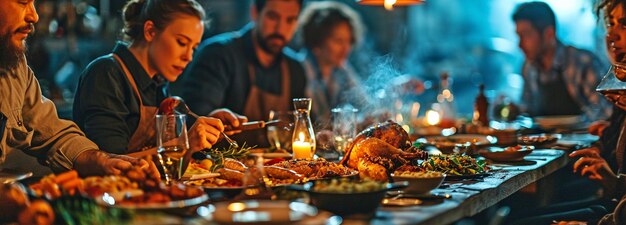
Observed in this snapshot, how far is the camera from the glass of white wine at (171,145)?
2943 mm

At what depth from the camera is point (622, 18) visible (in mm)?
4355

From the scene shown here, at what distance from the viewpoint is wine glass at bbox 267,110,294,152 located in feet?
14.1

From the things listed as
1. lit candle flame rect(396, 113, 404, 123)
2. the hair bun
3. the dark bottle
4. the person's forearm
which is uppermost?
the hair bun

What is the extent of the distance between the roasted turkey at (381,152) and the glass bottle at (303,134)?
0.39 meters

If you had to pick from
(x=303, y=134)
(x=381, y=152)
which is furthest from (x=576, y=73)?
(x=381, y=152)

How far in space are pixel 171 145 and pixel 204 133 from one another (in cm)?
64

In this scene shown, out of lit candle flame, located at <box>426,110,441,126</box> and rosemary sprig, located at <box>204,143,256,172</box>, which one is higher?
rosemary sprig, located at <box>204,143,256,172</box>

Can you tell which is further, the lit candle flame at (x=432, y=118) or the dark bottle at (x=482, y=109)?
the lit candle flame at (x=432, y=118)

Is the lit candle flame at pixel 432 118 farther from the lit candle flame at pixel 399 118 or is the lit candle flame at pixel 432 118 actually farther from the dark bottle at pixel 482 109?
the dark bottle at pixel 482 109

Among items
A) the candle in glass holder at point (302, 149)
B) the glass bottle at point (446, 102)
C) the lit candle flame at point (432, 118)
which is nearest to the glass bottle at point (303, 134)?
the candle in glass holder at point (302, 149)

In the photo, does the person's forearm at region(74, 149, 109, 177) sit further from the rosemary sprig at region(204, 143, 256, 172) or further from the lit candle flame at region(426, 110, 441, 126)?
the lit candle flame at region(426, 110, 441, 126)

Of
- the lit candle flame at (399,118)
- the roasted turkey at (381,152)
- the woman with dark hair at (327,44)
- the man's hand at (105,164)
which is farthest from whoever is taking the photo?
the woman with dark hair at (327,44)

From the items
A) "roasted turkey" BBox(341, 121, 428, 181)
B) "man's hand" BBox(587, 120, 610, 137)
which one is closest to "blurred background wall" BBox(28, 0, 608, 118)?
"man's hand" BBox(587, 120, 610, 137)

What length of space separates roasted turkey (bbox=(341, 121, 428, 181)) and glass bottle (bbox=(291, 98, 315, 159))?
1.28 ft
